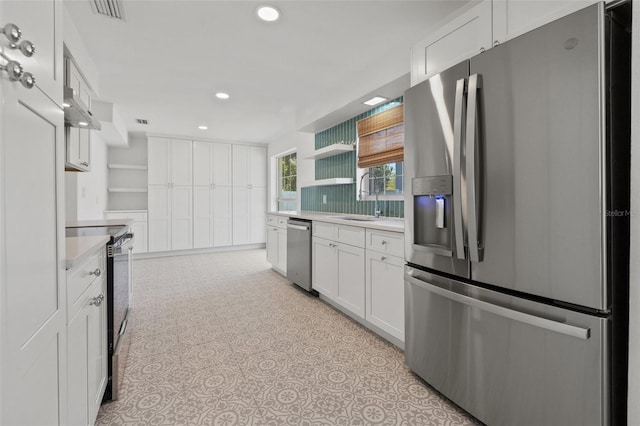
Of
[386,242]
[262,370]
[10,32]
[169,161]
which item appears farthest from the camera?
[169,161]

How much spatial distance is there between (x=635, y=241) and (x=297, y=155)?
457 cm

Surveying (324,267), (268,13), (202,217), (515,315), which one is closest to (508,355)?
(515,315)

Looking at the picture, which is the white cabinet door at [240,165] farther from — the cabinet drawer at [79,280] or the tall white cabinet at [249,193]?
the cabinet drawer at [79,280]

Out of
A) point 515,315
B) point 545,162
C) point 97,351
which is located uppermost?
point 545,162

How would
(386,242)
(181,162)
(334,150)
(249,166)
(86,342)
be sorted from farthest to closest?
(249,166), (181,162), (334,150), (386,242), (86,342)

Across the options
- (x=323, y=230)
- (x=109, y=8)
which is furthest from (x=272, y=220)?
(x=109, y=8)

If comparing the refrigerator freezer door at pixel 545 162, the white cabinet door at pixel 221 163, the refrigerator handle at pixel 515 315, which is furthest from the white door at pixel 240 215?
the refrigerator freezer door at pixel 545 162

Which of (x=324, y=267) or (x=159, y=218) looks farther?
(x=159, y=218)

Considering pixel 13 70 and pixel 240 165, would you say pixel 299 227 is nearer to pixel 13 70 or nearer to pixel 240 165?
pixel 13 70

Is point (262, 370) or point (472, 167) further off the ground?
point (472, 167)

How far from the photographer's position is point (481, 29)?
1.69 meters

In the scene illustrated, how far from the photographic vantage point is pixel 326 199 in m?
4.61

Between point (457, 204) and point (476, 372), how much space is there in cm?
82

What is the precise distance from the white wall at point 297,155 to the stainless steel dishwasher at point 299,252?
1.22 meters
